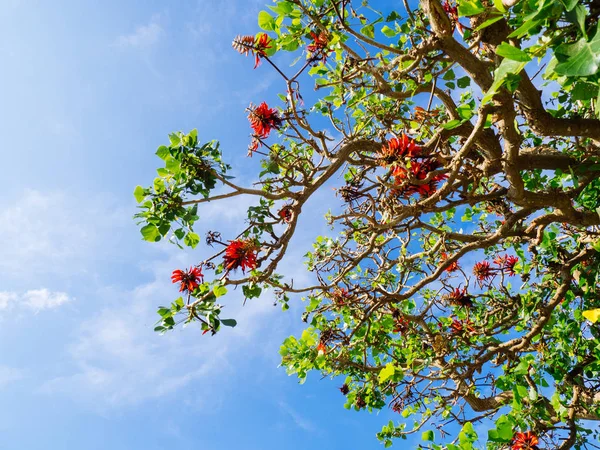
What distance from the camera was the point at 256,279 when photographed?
3.00 metres

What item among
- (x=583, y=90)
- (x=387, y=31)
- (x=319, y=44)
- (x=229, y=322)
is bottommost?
(x=583, y=90)

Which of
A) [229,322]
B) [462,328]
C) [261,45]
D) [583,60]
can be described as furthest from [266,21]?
[462,328]

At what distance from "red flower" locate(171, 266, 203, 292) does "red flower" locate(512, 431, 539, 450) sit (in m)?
2.20

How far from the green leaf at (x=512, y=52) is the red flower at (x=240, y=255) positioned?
83.6 inches

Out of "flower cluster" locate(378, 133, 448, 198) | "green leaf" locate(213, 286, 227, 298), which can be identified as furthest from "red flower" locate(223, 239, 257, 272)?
"flower cluster" locate(378, 133, 448, 198)

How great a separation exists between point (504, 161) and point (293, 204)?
1344 mm

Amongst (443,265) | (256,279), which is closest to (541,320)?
(443,265)

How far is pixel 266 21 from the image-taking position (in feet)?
9.10

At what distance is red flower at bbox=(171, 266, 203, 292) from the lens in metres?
2.96

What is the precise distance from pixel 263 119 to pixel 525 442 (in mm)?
2609

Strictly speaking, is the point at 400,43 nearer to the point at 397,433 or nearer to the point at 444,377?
the point at 444,377

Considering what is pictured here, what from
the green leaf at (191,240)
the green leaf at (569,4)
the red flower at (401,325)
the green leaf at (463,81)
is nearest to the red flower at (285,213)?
the green leaf at (191,240)

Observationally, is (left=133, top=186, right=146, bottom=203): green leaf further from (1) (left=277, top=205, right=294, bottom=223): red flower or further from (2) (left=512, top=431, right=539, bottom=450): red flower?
(2) (left=512, top=431, right=539, bottom=450): red flower

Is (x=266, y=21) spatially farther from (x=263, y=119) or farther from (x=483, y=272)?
(x=483, y=272)
